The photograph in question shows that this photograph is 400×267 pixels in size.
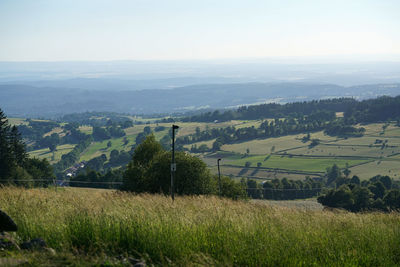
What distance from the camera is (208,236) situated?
23.5 feet

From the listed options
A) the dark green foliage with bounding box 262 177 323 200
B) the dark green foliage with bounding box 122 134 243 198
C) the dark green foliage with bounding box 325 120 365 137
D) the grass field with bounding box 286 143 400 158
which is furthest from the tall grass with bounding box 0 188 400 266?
the dark green foliage with bounding box 325 120 365 137

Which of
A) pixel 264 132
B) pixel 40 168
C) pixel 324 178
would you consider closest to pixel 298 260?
pixel 40 168

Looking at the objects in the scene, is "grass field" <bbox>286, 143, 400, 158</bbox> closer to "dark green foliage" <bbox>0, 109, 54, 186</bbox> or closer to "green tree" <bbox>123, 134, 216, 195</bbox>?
"dark green foliage" <bbox>0, 109, 54, 186</bbox>

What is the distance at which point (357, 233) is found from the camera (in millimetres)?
8062

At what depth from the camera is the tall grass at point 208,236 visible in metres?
6.63

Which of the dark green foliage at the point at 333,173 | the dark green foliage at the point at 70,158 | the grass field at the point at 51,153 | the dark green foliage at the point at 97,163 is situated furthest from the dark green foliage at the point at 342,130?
the grass field at the point at 51,153

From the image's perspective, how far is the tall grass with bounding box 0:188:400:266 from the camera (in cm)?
663

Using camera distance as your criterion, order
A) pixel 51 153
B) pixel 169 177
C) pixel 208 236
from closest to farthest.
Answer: pixel 208 236 < pixel 169 177 < pixel 51 153

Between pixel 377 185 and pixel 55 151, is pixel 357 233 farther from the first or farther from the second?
pixel 55 151

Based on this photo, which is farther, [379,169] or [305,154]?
[305,154]

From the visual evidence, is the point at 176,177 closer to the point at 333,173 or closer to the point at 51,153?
the point at 333,173

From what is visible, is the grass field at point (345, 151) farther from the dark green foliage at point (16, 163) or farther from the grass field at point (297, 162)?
the dark green foliage at point (16, 163)

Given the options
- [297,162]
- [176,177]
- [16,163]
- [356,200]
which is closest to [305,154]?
[297,162]

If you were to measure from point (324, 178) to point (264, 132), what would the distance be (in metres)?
64.8
